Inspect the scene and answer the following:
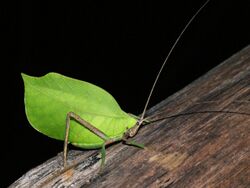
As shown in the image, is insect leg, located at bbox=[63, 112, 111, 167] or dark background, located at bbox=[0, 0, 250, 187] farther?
dark background, located at bbox=[0, 0, 250, 187]

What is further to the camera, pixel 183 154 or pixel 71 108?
pixel 71 108

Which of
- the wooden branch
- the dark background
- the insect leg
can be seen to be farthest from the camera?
the dark background

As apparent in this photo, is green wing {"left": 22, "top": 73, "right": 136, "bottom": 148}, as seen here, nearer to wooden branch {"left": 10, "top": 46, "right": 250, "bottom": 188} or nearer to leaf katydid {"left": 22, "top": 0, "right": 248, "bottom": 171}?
leaf katydid {"left": 22, "top": 0, "right": 248, "bottom": 171}

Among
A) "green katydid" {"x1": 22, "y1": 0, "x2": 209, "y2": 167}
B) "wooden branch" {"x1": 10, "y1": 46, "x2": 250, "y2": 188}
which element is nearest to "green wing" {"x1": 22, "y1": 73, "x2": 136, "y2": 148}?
"green katydid" {"x1": 22, "y1": 0, "x2": 209, "y2": 167}

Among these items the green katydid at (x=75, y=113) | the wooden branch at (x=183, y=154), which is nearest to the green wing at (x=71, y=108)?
the green katydid at (x=75, y=113)

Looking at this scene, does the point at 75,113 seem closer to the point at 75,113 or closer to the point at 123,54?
the point at 75,113

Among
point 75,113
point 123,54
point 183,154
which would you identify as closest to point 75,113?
point 75,113
